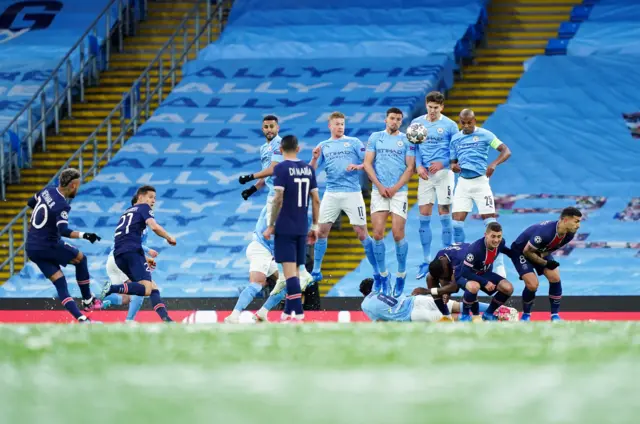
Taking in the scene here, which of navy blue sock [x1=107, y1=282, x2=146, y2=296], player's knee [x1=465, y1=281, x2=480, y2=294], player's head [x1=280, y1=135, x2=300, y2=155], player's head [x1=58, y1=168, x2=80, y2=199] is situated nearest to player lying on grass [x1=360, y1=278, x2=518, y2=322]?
player's knee [x1=465, y1=281, x2=480, y2=294]

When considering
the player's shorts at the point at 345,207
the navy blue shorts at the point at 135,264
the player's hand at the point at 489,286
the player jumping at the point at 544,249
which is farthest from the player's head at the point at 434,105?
the navy blue shorts at the point at 135,264

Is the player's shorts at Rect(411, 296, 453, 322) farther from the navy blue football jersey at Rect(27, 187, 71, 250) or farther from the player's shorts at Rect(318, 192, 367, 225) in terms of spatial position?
the navy blue football jersey at Rect(27, 187, 71, 250)

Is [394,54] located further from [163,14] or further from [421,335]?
[421,335]

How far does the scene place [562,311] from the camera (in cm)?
1684

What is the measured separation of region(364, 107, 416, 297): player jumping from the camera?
1523 cm

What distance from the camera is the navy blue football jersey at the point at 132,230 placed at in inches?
552

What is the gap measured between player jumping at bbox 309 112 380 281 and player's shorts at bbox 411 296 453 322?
1724 mm

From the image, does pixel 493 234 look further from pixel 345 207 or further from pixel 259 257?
pixel 259 257

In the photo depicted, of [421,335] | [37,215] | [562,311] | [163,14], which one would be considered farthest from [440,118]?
[163,14]

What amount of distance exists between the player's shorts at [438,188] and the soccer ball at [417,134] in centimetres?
85

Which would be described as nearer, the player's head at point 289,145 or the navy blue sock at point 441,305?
the player's head at point 289,145

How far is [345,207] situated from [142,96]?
1032cm

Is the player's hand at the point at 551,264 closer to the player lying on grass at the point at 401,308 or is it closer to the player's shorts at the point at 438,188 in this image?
the player lying on grass at the point at 401,308

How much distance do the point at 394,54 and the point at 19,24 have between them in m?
8.59
